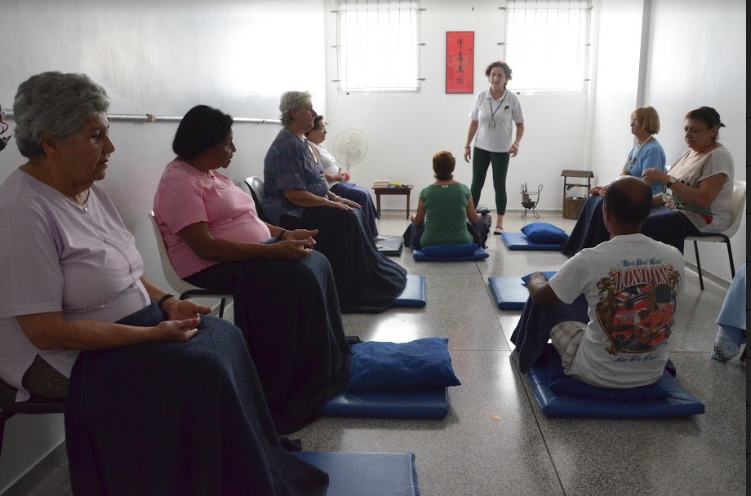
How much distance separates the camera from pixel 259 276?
238 centimetres

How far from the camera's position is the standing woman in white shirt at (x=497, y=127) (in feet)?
19.2

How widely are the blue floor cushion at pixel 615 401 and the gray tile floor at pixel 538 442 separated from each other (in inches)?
1.3

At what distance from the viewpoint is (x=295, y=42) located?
19.3ft

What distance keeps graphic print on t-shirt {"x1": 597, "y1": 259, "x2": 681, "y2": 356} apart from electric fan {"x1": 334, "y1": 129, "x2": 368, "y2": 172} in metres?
5.09

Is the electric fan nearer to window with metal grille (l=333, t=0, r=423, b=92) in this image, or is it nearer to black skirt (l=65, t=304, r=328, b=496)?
window with metal grille (l=333, t=0, r=423, b=92)

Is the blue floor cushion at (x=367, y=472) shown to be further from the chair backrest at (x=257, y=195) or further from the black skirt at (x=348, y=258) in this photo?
the chair backrest at (x=257, y=195)

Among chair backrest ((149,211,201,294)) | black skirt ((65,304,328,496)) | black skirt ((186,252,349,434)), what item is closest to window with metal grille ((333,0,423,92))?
chair backrest ((149,211,201,294))

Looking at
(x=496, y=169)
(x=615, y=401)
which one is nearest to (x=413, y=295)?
(x=615, y=401)

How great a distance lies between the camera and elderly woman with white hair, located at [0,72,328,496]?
4.66 feet

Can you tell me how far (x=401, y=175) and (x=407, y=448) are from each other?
572cm

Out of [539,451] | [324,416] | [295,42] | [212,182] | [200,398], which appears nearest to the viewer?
[200,398]

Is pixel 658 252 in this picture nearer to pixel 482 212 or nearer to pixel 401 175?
pixel 482 212

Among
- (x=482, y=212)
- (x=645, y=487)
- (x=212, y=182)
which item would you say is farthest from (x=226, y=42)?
(x=645, y=487)

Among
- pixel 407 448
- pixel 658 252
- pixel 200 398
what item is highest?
pixel 658 252
